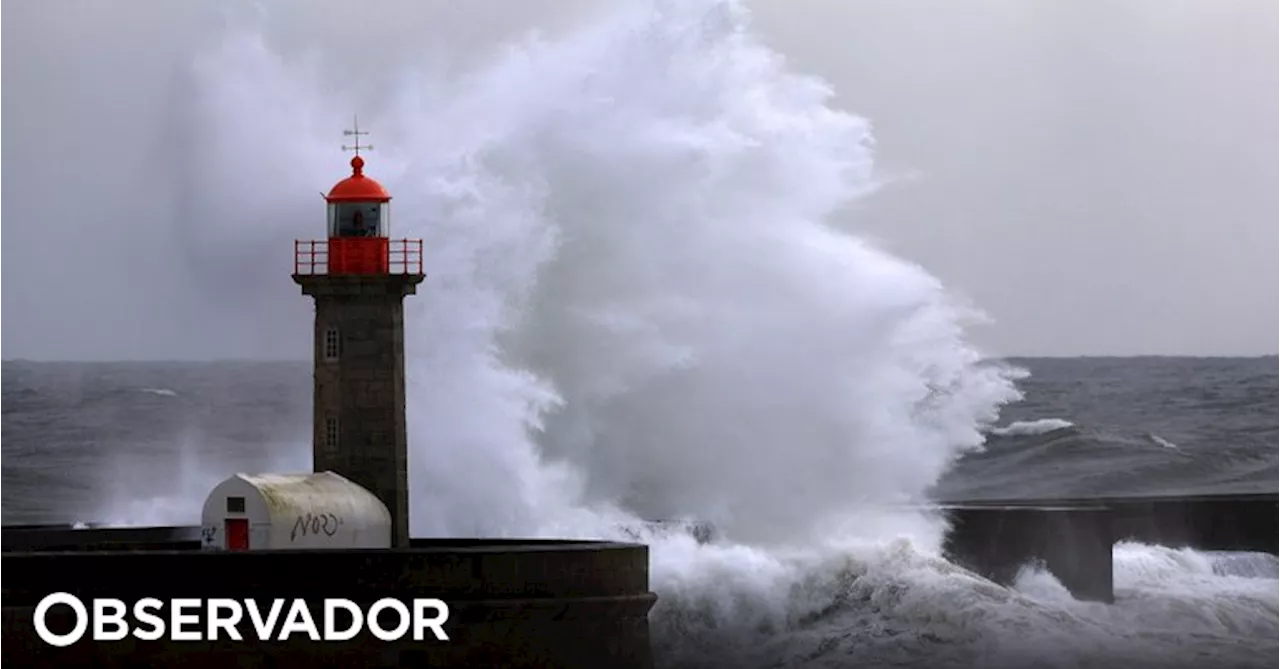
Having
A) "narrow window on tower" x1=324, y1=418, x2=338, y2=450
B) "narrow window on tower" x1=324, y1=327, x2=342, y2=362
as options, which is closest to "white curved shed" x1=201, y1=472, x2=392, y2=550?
"narrow window on tower" x1=324, y1=418, x2=338, y2=450

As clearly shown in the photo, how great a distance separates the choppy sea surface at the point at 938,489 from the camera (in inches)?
963

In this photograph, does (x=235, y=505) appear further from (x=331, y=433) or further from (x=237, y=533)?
(x=331, y=433)

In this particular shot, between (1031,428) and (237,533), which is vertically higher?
(1031,428)

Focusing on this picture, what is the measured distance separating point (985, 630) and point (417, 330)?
571 centimetres

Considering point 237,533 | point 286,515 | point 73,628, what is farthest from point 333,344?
point 73,628

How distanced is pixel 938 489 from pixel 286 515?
20532mm

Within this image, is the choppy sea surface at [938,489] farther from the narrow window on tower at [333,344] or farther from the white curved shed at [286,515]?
the narrow window on tower at [333,344]

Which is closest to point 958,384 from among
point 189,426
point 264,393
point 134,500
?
point 134,500

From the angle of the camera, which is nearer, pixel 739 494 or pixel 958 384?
pixel 739 494

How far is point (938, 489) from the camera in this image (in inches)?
1606

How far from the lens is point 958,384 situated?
3019 centimetres

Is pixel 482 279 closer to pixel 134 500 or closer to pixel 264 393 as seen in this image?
pixel 134 500

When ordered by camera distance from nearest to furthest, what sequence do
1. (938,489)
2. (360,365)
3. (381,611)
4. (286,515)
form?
1. (381,611)
2. (286,515)
3. (360,365)
4. (938,489)
